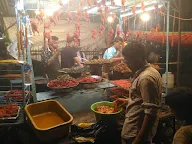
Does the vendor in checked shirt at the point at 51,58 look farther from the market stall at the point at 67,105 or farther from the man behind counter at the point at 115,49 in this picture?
the man behind counter at the point at 115,49

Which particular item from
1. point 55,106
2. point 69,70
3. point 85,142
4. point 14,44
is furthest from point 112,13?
point 85,142

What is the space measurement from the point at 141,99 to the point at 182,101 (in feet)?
2.56

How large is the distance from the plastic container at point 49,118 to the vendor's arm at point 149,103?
1.59 m

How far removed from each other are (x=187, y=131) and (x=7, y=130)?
4.63m

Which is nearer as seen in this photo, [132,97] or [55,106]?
[132,97]

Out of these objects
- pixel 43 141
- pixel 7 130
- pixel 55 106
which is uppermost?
pixel 55 106

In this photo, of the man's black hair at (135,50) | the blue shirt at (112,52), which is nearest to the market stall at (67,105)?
the man's black hair at (135,50)

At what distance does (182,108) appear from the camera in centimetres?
204

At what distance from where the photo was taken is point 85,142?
3992mm

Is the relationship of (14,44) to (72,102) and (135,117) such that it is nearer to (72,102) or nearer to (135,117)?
(72,102)

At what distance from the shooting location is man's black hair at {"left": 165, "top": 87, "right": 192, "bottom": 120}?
203cm

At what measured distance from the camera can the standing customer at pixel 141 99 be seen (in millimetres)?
2611

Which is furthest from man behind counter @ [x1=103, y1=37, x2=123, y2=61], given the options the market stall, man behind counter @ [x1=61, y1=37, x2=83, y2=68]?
the market stall

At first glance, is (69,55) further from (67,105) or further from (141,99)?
(141,99)
